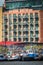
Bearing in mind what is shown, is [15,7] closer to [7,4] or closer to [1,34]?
[7,4]

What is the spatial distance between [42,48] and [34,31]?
7.33 ft

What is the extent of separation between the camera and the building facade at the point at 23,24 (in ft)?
109

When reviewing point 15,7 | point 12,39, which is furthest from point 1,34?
point 15,7

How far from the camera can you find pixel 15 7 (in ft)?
112

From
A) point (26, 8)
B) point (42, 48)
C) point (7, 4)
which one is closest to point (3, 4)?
point (7, 4)

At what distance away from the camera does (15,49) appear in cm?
3175

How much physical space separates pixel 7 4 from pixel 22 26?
330cm

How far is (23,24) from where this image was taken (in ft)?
109

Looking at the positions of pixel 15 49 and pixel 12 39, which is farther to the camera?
pixel 12 39

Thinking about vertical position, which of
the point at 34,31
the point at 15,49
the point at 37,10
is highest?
the point at 37,10

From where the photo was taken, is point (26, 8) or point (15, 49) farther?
point (26, 8)

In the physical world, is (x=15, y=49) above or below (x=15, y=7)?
below

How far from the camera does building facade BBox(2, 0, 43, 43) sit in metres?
33.2

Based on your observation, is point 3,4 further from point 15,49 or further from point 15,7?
point 15,49
